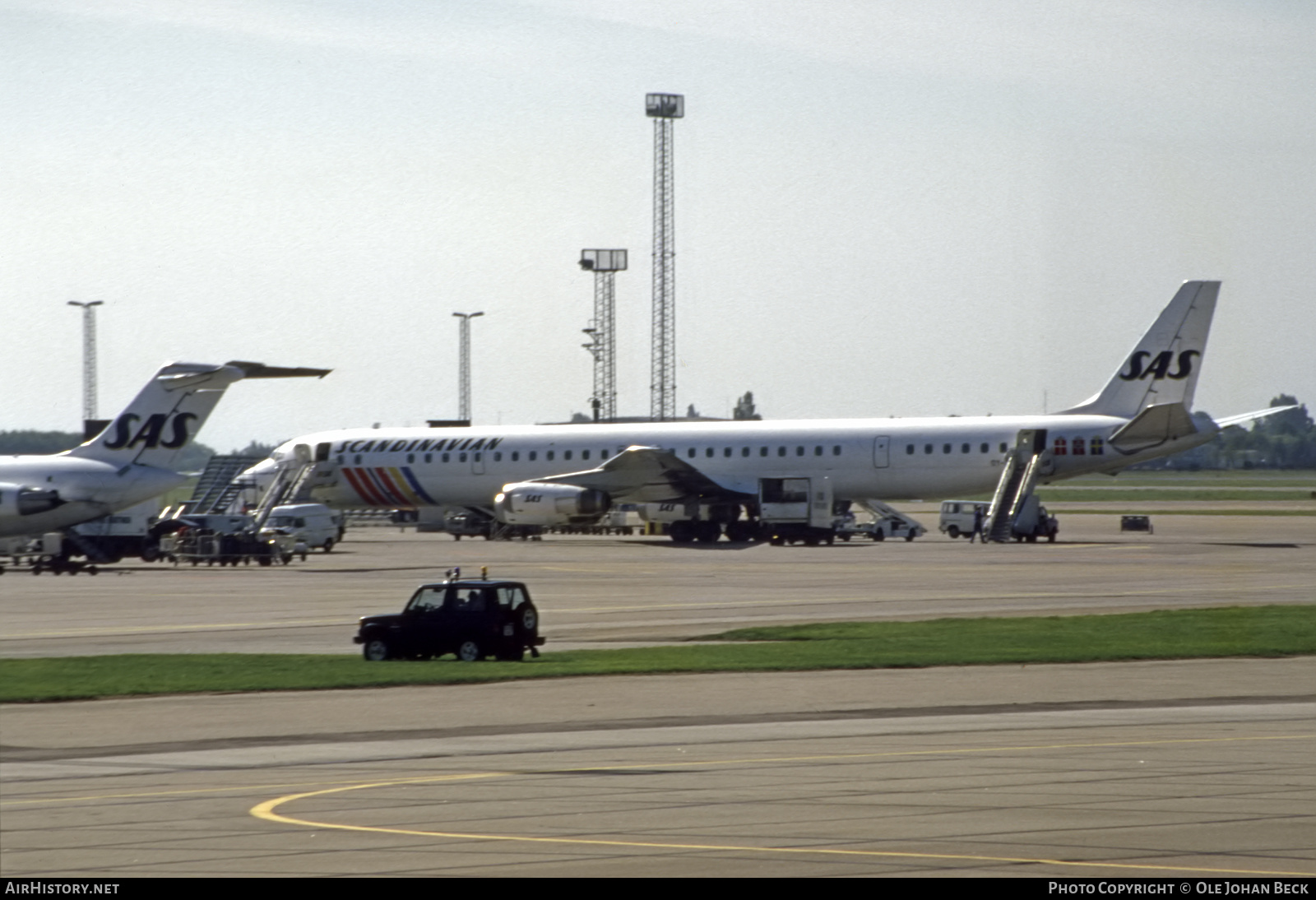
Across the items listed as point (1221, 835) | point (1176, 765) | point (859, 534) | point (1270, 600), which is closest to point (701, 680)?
point (1176, 765)

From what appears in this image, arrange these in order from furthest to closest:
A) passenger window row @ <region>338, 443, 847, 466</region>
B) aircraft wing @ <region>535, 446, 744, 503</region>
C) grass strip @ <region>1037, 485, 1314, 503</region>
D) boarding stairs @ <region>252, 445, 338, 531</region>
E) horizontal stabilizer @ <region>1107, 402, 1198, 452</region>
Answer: grass strip @ <region>1037, 485, 1314, 503</region>, boarding stairs @ <region>252, 445, 338, 531</region>, passenger window row @ <region>338, 443, 847, 466</region>, aircraft wing @ <region>535, 446, 744, 503</region>, horizontal stabilizer @ <region>1107, 402, 1198, 452</region>

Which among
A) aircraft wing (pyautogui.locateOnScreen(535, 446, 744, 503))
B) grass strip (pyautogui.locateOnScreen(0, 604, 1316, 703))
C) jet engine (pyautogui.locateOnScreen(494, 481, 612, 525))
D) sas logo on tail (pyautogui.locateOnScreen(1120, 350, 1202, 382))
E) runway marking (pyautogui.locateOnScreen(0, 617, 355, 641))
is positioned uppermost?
sas logo on tail (pyautogui.locateOnScreen(1120, 350, 1202, 382))

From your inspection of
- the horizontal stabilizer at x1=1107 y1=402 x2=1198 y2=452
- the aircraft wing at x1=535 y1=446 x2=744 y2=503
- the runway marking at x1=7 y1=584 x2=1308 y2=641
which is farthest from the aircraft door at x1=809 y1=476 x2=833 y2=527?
the runway marking at x1=7 y1=584 x2=1308 y2=641

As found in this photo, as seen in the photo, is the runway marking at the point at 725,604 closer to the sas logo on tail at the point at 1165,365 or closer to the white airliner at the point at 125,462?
the white airliner at the point at 125,462

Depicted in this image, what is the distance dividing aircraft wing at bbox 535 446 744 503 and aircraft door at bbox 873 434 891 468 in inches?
215

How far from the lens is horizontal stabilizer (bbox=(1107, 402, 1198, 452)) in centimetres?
5850

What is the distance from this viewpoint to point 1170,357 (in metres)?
61.3

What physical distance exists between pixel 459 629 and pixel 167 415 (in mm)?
31601

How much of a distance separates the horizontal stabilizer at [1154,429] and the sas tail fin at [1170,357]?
1.87 metres

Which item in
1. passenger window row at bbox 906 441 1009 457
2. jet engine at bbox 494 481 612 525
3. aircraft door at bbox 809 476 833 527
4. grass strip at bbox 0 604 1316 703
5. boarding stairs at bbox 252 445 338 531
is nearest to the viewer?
grass strip at bbox 0 604 1316 703

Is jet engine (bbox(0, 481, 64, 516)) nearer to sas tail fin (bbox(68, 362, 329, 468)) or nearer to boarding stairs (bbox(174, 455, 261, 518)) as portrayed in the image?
sas tail fin (bbox(68, 362, 329, 468))

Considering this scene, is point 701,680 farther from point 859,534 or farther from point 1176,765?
point 859,534

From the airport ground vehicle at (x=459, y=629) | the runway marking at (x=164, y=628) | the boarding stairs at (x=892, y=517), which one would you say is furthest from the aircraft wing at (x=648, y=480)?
the airport ground vehicle at (x=459, y=629)

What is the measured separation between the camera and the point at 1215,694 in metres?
19.1
